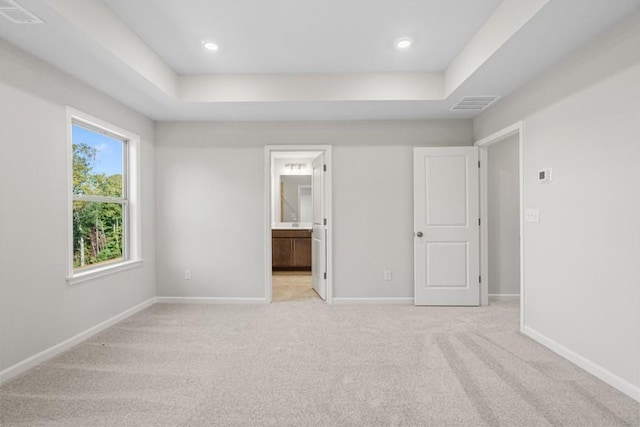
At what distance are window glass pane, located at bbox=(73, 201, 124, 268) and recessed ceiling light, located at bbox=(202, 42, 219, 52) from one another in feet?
6.07

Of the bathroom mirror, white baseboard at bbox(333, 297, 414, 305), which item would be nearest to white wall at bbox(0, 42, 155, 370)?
white baseboard at bbox(333, 297, 414, 305)

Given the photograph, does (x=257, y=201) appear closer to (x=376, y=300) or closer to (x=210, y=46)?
(x=210, y=46)

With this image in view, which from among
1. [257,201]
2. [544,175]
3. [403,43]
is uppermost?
[403,43]

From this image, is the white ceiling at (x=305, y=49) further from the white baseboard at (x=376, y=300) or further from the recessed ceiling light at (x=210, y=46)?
the white baseboard at (x=376, y=300)

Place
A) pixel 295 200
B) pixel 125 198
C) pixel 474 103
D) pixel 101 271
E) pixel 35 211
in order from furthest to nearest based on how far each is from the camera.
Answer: pixel 295 200 → pixel 125 198 → pixel 474 103 → pixel 101 271 → pixel 35 211

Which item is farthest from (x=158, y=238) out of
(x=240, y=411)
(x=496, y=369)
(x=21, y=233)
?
(x=496, y=369)

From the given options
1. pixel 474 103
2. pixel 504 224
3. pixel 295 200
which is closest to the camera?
pixel 474 103

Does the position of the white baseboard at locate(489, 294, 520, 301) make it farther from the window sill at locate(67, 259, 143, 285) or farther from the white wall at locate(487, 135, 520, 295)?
the window sill at locate(67, 259, 143, 285)

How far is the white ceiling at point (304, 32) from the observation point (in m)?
2.31

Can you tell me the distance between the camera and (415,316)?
3.62 metres

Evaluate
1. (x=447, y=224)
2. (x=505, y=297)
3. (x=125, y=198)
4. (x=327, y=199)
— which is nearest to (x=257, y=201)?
(x=327, y=199)

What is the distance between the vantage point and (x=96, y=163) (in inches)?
129

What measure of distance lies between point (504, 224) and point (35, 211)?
16.0 ft

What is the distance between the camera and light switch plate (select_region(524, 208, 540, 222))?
287cm
